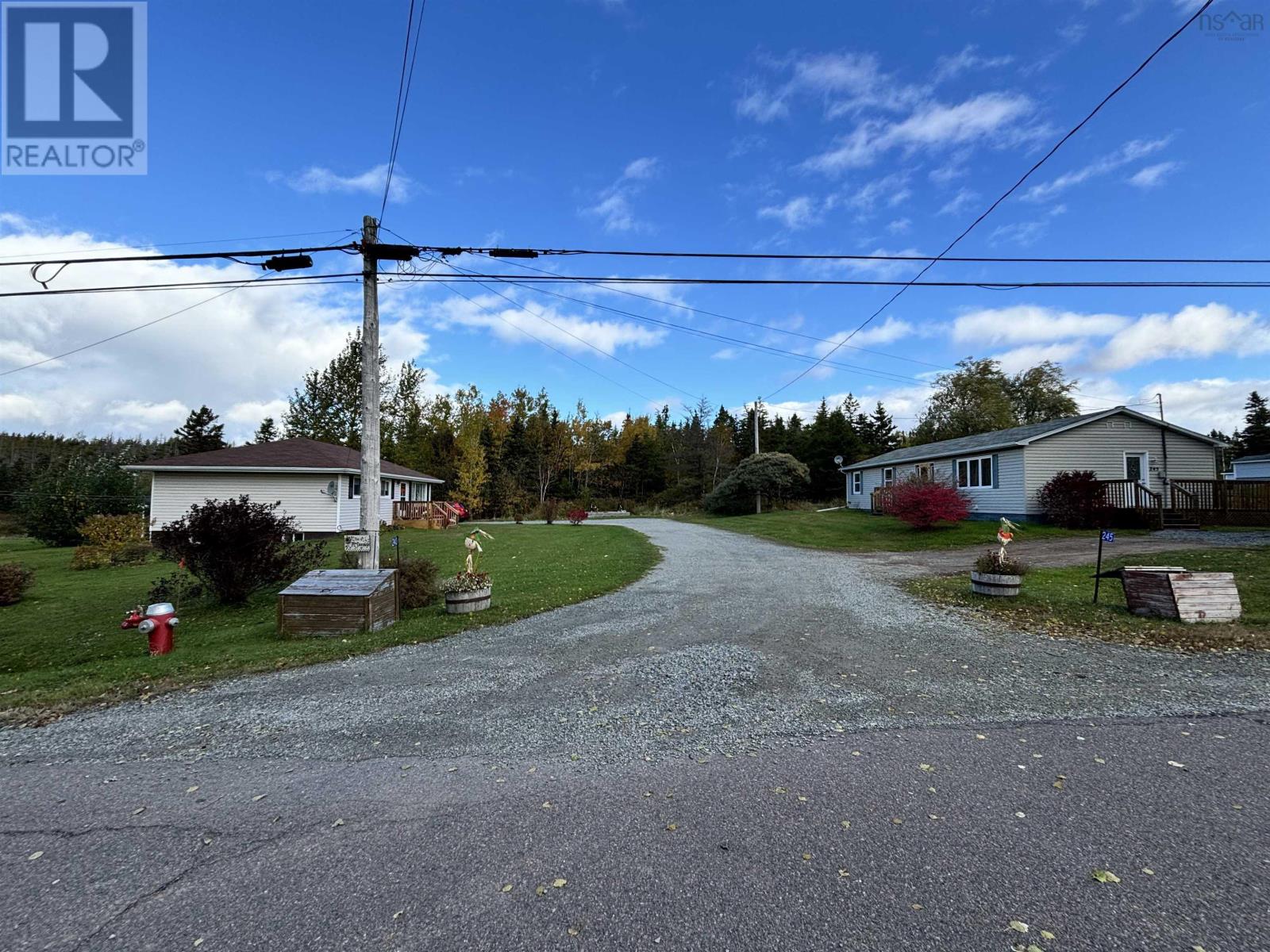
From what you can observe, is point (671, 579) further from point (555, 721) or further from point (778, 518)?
point (778, 518)

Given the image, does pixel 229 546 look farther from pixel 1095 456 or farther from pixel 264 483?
pixel 1095 456

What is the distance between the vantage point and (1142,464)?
20750 mm

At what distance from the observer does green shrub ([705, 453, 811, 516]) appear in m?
32.5

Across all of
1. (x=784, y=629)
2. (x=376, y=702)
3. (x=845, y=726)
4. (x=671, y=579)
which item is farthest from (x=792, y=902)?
(x=671, y=579)

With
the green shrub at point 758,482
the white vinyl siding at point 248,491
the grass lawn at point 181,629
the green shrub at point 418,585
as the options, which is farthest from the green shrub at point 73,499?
the green shrub at point 758,482

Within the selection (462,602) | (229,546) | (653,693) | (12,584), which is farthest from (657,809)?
(12,584)

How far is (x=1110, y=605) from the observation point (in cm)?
782

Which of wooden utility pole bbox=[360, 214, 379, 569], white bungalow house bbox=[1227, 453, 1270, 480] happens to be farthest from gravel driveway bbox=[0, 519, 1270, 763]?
white bungalow house bbox=[1227, 453, 1270, 480]

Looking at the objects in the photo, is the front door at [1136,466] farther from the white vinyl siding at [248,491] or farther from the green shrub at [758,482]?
the white vinyl siding at [248,491]

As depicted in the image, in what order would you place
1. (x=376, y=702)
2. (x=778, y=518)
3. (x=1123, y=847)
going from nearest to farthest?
(x=1123, y=847), (x=376, y=702), (x=778, y=518)

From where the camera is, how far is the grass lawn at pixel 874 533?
17156mm

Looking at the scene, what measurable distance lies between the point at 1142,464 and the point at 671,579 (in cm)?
2095

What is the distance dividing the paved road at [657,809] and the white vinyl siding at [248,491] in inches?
724

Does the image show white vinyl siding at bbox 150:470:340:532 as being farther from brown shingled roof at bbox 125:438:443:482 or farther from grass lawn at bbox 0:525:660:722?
grass lawn at bbox 0:525:660:722
